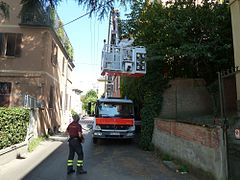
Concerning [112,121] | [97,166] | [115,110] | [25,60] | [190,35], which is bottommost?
[97,166]

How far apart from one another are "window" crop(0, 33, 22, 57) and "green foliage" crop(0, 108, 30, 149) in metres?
6.73

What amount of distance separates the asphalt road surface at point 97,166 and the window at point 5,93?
19.4ft

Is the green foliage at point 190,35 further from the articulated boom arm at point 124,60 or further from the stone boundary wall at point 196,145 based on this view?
the stone boundary wall at point 196,145

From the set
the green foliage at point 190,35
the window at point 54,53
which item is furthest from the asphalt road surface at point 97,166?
the window at point 54,53

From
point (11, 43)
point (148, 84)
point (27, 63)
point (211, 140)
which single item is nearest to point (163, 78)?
point (148, 84)

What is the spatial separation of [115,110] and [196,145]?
24.7ft

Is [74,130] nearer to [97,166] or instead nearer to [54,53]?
[97,166]

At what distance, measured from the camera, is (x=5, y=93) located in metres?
18.8

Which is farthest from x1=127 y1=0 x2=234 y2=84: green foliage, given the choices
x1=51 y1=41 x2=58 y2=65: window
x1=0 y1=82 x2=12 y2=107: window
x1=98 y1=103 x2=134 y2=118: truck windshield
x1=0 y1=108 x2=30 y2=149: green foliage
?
x1=0 y1=82 x2=12 y2=107: window

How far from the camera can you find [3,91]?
739 inches

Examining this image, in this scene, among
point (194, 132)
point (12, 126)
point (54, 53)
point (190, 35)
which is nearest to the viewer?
point (194, 132)

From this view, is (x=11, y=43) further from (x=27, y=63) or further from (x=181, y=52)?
(x=181, y=52)

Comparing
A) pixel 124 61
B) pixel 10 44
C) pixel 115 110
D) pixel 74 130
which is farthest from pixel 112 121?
pixel 10 44

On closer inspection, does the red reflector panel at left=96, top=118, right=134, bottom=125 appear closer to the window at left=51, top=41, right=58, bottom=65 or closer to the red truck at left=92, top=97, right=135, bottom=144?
the red truck at left=92, top=97, right=135, bottom=144
